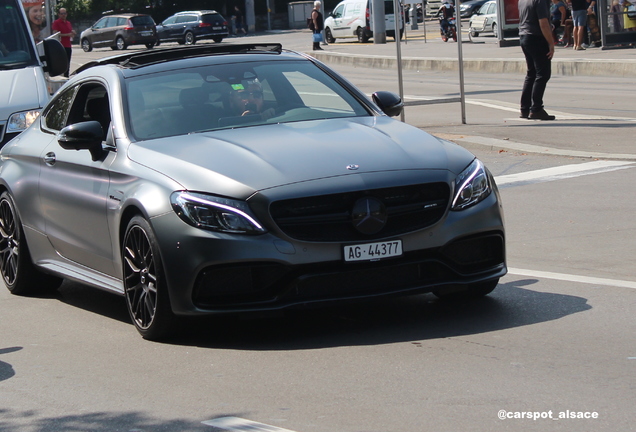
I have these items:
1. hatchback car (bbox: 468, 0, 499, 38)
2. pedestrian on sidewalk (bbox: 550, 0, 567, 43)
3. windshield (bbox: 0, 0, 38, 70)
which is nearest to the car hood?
windshield (bbox: 0, 0, 38, 70)

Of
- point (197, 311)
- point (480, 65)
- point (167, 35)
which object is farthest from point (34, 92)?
point (167, 35)

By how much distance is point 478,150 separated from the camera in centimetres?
1416

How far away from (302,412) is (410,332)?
1.43m

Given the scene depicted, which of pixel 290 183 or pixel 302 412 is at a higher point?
pixel 290 183

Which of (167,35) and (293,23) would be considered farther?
(293,23)

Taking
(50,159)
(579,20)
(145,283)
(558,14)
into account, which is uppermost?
(558,14)

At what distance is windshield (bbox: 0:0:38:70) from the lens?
1337 cm

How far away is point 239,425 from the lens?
4531 millimetres

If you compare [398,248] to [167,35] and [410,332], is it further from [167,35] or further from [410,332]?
[167,35]

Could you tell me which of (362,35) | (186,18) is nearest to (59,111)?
(362,35)

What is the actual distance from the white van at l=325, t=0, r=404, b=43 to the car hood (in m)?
43.0

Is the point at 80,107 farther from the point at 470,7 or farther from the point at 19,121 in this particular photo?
the point at 470,7

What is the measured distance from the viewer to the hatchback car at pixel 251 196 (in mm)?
5699

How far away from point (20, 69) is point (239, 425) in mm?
9258
